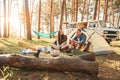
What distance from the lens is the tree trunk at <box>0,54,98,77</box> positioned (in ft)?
22.9

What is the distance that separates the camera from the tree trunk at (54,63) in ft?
22.9

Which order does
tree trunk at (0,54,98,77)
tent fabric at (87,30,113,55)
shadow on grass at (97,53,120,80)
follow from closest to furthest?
1. tree trunk at (0,54,98,77)
2. shadow on grass at (97,53,120,80)
3. tent fabric at (87,30,113,55)

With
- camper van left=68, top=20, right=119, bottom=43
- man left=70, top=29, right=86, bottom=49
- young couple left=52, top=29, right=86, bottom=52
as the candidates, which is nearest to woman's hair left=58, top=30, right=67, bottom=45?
young couple left=52, top=29, right=86, bottom=52

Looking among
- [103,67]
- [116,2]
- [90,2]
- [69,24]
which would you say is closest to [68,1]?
[90,2]

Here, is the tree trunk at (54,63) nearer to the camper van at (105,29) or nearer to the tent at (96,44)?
the tent at (96,44)

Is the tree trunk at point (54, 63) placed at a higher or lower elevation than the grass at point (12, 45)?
higher

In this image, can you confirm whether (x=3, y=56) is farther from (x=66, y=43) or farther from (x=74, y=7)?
(x=74, y=7)

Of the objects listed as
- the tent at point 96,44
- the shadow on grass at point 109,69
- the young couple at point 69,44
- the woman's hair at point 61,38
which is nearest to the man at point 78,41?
the young couple at point 69,44

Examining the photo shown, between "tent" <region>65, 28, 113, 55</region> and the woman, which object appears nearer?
the woman

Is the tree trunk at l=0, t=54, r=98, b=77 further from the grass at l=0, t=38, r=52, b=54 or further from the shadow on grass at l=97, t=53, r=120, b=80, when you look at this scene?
the grass at l=0, t=38, r=52, b=54

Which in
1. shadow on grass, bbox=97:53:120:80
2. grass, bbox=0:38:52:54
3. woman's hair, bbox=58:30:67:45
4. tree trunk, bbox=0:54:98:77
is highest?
woman's hair, bbox=58:30:67:45

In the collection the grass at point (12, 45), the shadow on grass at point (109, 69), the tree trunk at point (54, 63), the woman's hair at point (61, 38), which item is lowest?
the shadow on grass at point (109, 69)

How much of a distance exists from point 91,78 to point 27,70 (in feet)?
5.75

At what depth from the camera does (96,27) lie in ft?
58.3
